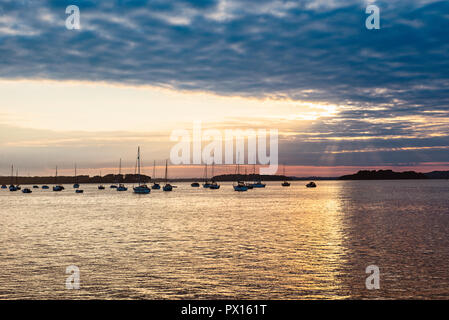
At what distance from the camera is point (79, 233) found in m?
53.3

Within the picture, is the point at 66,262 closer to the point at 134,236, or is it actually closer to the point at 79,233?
the point at 134,236

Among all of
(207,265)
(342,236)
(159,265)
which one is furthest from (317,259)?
(342,236)

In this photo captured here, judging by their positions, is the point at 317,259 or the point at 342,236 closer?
the point at 317,259

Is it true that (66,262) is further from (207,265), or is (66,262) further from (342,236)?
(342,236)

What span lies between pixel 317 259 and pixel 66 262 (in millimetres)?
20345
